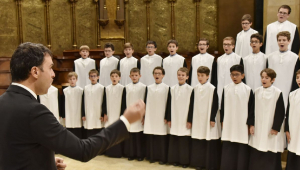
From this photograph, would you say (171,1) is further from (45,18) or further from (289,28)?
(289,28)

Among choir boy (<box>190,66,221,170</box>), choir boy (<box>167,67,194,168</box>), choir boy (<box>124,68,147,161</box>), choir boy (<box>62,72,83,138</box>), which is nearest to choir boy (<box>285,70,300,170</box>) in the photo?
choir boy (<box>190,66,221,170</box>)

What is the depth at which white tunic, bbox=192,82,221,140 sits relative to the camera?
3887mm

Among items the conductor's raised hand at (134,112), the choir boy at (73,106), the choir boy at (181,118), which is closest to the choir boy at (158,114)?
the choir boy at (181,118)

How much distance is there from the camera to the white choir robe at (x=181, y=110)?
4.08 m

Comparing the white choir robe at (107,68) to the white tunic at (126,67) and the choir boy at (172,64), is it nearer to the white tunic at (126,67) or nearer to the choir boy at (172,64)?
the white tunic at (126,67)

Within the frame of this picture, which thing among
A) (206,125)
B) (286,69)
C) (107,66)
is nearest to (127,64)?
(107,66)

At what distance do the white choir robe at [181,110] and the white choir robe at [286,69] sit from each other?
115 centimetres

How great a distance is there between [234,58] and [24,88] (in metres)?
3.48

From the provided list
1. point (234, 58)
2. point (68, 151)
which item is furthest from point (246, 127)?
point (68, 151)

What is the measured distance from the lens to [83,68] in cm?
539

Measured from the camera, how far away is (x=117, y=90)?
4.62 meters

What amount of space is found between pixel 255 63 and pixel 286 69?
1.31 ft

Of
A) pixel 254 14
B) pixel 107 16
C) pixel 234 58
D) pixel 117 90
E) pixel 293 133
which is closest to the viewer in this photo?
pixel 293 133

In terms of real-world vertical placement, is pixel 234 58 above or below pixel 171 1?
below
